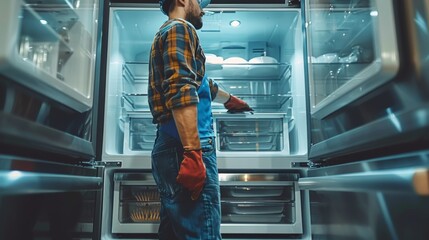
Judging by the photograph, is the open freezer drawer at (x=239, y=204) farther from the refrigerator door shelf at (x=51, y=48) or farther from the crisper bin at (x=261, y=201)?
the refrigerator door shelf at (x=51, y=48)

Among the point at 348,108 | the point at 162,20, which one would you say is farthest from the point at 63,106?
the point at 162,20

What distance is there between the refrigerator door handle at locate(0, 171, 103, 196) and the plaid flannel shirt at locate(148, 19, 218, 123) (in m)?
0.31

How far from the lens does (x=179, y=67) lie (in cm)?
102

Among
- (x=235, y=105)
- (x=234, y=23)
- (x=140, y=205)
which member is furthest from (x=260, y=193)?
(x=234, y=23)

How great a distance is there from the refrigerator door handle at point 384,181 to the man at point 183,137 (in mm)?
335

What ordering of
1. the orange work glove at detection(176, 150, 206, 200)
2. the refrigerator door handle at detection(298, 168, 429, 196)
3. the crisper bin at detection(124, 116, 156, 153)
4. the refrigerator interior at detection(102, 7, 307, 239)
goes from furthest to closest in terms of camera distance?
the crisper bin at detection(124, 116, 156, 153) < the refrigerator interior at detection(102, 7, 307, 239) < the orange work glove at detection(176, 150, 206, 200) < the refrigerator door handle at detection(298, 168, 429, 196)

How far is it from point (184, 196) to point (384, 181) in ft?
1.86

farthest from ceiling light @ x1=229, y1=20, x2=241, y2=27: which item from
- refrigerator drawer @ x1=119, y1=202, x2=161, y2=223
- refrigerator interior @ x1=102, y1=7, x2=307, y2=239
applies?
refrigerator drawer @ x1=119, y1=202, x2=161, y2=223

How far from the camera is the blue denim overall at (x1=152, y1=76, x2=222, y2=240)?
1.01m

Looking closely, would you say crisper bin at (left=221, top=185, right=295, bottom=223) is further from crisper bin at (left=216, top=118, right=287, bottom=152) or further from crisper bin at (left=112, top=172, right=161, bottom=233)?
crisper bin at (left=112, top=172, right=161, bottom=233)

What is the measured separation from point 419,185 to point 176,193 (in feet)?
2.17

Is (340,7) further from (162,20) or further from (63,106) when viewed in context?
(162,20)

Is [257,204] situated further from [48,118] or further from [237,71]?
[48,118]

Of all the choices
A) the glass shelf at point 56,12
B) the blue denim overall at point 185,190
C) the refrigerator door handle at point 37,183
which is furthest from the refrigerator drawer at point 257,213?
the glass shelf at point 56,12
